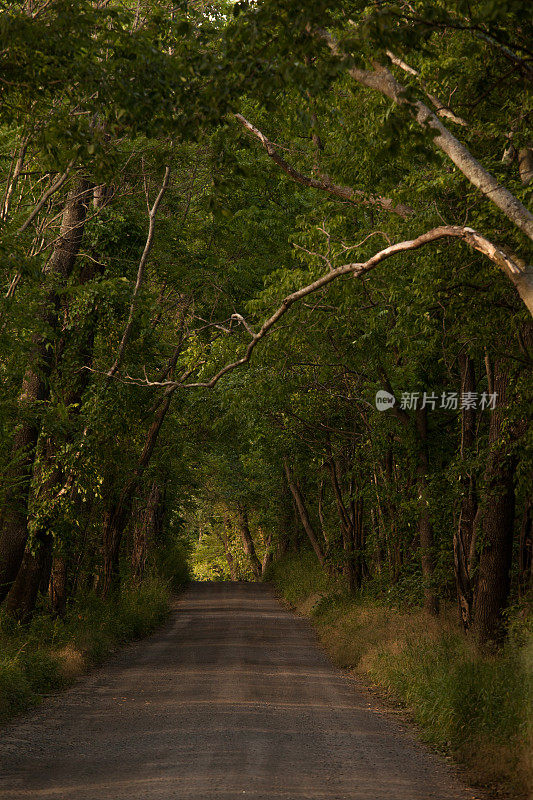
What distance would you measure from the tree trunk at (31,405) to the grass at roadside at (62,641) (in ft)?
4.30

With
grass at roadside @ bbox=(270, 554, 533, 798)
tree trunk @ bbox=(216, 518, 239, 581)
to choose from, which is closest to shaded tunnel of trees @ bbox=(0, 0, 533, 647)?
grass at roadside @ bbox=(270, 554, 533, 798)

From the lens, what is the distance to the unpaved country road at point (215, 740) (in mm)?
7477

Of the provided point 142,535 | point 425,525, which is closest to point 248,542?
point 142,535

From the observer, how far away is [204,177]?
20656 millimetres

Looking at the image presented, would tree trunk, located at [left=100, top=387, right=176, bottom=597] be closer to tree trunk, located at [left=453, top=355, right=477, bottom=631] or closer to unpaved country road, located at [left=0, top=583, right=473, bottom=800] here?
unpaved country road, located at [left=0, top=583, right=473, bottom=800]

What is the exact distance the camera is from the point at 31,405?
1476 centimetres

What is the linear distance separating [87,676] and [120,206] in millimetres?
9550

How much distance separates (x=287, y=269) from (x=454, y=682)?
7969 mm

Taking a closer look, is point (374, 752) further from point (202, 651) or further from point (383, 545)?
point (383, 545)

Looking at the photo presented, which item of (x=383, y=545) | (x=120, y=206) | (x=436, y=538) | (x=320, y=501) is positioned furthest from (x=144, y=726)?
(x=320, y=501)

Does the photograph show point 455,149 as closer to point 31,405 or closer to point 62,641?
point 31,405

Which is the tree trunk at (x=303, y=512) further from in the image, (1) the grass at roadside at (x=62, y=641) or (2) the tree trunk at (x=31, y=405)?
(2) the tree trunk at (x=31, y=405)

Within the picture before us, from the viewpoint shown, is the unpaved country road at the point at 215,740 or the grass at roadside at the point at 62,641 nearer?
the unpaved country road at the point at 215,740

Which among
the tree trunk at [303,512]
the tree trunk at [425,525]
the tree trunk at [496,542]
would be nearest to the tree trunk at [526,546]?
the tree trunk at [496,542]
